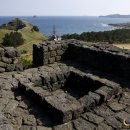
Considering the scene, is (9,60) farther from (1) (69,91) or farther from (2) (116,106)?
(2) (116,106)

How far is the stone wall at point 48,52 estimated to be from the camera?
9.90m

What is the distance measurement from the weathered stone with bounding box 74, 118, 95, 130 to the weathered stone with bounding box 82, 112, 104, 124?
15 centimetres

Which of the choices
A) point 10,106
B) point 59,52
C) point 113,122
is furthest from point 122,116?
point 59,52

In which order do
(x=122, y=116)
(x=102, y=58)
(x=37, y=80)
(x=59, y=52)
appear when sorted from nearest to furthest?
(x=122, y=116)
(x=37, y=80)
(x=102, y=58)
(x=59, y=52)

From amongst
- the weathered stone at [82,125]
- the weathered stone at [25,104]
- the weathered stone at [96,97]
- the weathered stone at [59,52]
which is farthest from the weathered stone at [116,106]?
the weathered stone at [59,52]

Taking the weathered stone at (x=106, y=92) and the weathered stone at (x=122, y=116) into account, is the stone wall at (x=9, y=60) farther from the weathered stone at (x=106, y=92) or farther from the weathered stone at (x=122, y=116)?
the weathered stone at (x=122, y=116)

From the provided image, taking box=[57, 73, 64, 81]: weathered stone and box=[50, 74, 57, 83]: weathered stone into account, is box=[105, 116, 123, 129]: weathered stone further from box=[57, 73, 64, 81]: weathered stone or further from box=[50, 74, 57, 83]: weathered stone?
box=[57, 73, 64, 81]: weathered stone

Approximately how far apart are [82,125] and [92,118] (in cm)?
41

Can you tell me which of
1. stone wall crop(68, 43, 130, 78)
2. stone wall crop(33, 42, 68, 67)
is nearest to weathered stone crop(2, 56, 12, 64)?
stone wall crop(33, 42, 68, 67)

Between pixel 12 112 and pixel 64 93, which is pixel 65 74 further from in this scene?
pixel 12 112

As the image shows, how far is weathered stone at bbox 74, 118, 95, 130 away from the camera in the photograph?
5.30 metres

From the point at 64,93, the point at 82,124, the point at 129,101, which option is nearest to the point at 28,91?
the point at 64,93

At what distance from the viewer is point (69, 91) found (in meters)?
8.46

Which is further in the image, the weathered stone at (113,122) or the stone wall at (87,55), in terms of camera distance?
the stone wall at (87,55)
